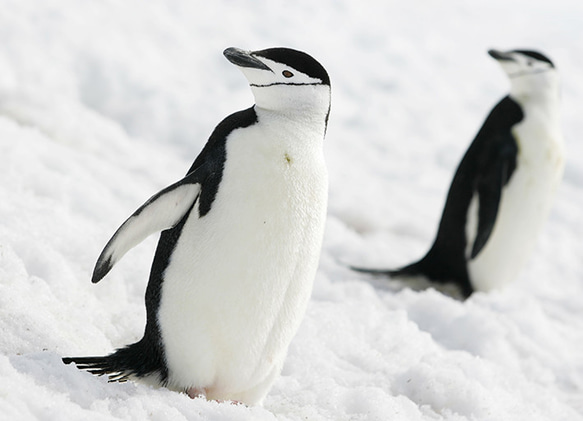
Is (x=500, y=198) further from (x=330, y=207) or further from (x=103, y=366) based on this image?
(x=103, y=366)

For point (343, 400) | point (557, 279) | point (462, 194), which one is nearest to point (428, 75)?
point (557, 279)

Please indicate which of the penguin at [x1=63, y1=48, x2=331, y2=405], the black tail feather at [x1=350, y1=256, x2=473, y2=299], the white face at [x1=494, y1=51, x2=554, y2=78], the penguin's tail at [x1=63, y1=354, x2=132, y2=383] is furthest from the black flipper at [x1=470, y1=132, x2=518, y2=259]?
the penguin's tail at [x1=63, y1=354, x2=132, y2=383]

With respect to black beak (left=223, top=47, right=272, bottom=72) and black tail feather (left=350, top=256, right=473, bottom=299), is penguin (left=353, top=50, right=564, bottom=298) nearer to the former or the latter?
black tail feather (left=350, top=256, right=473, bottom=299)

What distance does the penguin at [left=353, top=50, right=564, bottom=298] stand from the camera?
4504 mm

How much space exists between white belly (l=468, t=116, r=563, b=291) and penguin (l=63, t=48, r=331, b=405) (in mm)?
2568

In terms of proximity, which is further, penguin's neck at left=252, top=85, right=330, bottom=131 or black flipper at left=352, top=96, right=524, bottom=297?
black flipper at left=352, top=96, right=524, bottom=297

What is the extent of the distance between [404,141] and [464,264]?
3.39 m

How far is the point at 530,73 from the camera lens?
189 inches

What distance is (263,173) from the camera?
83.7 inches

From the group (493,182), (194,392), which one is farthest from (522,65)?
(194,392)

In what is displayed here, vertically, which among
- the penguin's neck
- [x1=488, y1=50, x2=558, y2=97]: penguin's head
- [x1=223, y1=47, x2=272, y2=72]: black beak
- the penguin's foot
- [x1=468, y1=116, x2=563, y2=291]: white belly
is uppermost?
[x1=223, y1=47, x2=272, y2=72]: black beak

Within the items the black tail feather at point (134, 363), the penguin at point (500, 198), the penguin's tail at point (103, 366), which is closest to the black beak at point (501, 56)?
the penguin at point (500, 198)

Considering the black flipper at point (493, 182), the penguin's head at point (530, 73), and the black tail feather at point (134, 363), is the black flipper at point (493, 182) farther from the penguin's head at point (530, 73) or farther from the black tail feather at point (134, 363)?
the black tail feather at point (134, 363)

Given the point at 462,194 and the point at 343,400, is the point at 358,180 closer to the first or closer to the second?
the point at 462,194
